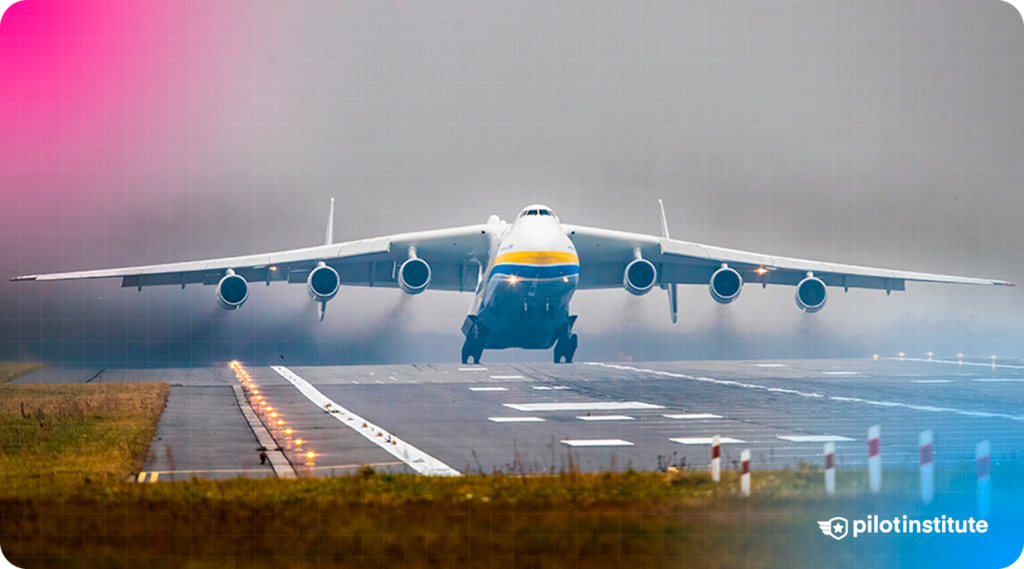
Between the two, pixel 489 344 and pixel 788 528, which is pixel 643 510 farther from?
pixel 489 344

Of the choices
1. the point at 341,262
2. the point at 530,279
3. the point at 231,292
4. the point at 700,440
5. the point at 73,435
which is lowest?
the point at 73,435

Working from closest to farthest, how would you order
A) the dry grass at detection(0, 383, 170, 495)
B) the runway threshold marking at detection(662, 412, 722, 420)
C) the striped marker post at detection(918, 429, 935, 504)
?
the striped marker post at detection(918, 429, 935, 504), the dry grass at detection(0, 383, 170, 495), the runway threshold marking at detection(662, 412, 722, 420)

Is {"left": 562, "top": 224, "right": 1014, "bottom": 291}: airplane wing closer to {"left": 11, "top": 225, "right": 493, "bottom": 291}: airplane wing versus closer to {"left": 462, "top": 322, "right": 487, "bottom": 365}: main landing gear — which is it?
{"left": 11, "top": 225, "right": 493, "bottom": 291}: airplane wing

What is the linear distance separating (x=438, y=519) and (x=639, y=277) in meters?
23.5

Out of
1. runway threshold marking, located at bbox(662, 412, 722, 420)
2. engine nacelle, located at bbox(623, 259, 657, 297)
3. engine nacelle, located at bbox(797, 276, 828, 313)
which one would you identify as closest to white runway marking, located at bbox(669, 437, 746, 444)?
runway threshold marking, located at bbox(662, 412, 722, 420)

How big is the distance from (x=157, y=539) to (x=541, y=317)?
75.1 feet

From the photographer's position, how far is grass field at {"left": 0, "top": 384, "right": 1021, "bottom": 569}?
803 cm

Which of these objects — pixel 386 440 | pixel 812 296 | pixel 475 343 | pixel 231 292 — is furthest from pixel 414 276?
pixel 386 440

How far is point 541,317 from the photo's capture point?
31.2 metres

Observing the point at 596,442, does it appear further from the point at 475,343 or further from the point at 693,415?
the point at 475,343

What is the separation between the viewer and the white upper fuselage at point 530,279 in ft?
94.4

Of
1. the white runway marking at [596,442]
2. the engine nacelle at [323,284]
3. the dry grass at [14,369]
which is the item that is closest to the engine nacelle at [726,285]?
the engine nacelle at [323,284]

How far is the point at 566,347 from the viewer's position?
116ft

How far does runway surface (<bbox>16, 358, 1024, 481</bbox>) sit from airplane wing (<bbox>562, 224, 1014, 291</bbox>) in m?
3.11
